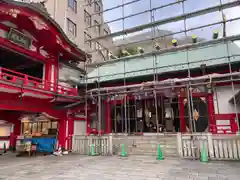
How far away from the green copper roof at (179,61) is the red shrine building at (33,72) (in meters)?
2.85

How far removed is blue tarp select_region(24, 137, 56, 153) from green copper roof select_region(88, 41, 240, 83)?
16.7 feet

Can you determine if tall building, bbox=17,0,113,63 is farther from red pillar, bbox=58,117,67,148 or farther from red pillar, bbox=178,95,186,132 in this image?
red pillar, bbox=178,95,186,132

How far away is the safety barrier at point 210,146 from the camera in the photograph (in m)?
7.50

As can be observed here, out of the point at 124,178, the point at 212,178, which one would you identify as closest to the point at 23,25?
the point at 124,178

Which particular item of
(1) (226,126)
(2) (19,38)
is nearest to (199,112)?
(1) (226,126)

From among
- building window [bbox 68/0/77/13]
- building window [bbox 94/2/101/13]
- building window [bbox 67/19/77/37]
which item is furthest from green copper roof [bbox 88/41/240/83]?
building window [bbox 94/2/101/13]

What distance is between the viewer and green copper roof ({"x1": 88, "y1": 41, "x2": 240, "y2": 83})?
10930 millimetres

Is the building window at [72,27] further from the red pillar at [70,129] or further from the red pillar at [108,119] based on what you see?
the red pillar at [70,129]

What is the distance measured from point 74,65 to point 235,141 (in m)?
11.7

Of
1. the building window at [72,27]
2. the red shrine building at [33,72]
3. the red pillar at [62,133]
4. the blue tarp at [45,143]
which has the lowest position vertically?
the blue tarp at [45,143]

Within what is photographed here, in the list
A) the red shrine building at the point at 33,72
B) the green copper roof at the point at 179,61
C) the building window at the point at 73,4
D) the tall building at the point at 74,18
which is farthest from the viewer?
the building window at the point at 73,4

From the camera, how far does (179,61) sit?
40.2ft

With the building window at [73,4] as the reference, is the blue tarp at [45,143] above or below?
below

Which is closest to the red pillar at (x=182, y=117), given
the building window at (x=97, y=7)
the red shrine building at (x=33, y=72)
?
the red shrine building at (x=33, y=72)
